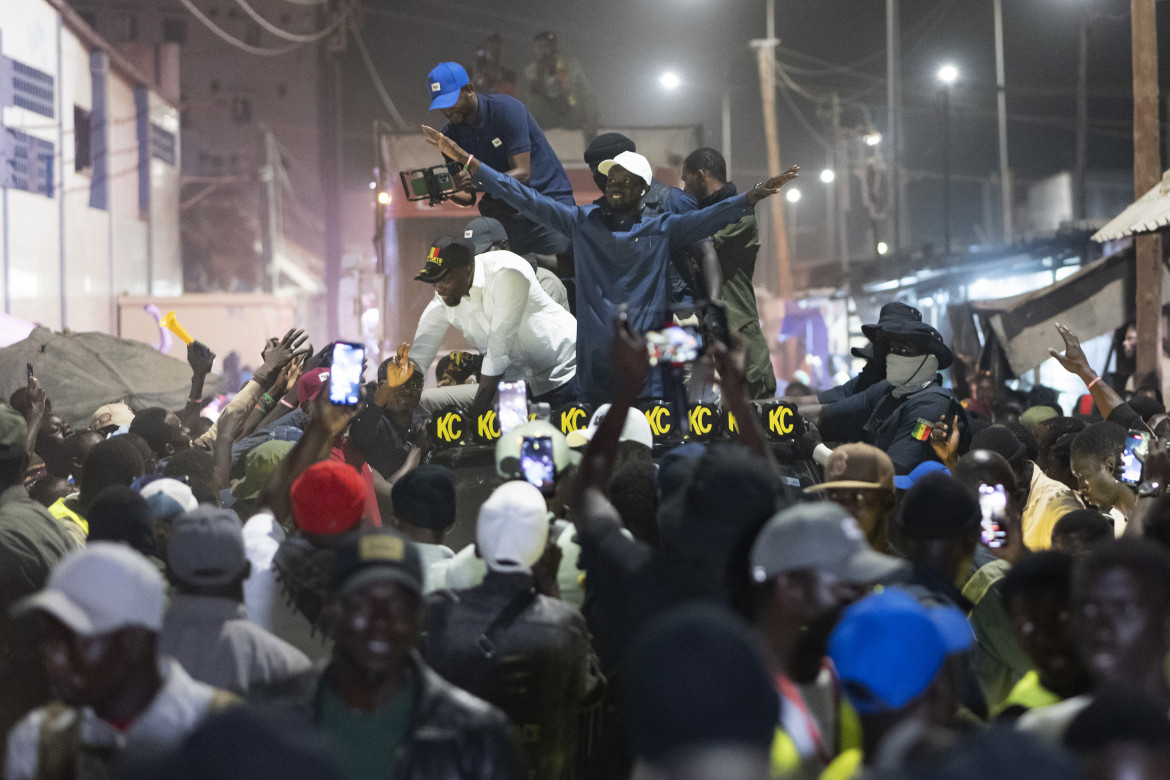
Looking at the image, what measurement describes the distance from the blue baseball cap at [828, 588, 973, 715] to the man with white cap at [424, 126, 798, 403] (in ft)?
12.4

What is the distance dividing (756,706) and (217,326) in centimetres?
2972

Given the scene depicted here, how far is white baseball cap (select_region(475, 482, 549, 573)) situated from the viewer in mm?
3625

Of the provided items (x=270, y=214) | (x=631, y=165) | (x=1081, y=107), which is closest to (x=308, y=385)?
(x=631, y=165)

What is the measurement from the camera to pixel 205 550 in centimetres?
334

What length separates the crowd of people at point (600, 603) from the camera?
2211mm

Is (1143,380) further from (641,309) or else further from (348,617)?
(348,617)

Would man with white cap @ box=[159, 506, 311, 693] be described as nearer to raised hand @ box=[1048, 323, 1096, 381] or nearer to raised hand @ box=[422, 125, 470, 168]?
raised hand @ box=[422, 125, 470, 168]

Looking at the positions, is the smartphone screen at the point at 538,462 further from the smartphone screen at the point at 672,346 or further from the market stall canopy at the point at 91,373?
the market stall canopy at the point at 91,373

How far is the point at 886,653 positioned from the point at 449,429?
13.2ft

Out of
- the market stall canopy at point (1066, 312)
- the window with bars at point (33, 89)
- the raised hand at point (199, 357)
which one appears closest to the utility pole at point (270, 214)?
the window with bars at point (33, 89)

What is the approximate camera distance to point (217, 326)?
30.2m

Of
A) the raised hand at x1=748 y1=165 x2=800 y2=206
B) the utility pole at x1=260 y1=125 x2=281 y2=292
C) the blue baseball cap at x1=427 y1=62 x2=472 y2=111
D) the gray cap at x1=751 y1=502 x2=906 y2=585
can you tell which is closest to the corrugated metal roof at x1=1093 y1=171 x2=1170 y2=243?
the raised hand at x1=748 y1=165 x2=800 y2=206

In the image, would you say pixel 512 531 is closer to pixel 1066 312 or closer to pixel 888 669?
pixel 888 669

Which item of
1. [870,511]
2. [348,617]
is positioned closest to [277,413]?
[870,511]
